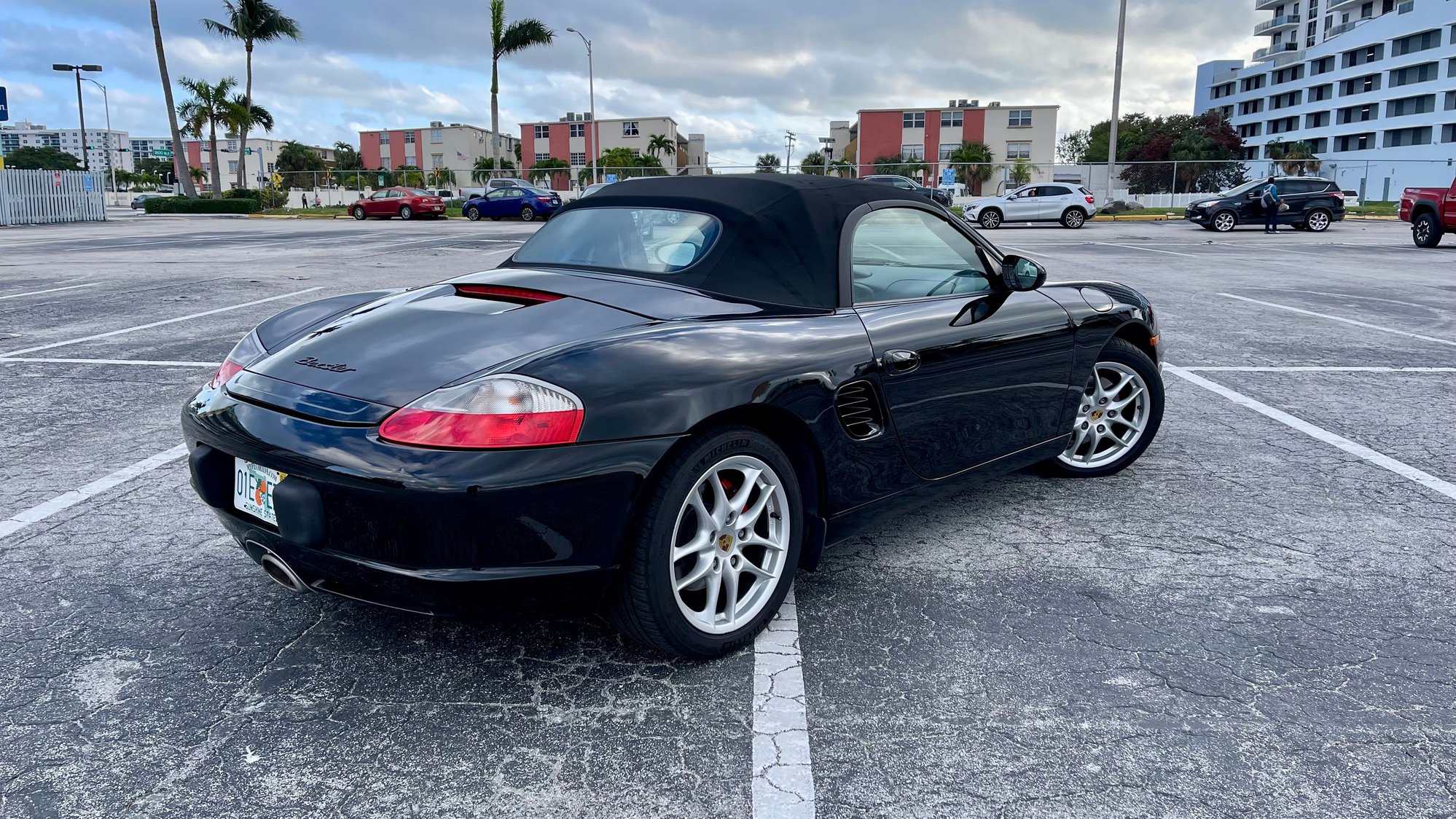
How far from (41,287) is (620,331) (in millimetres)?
12999

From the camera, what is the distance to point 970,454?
3.69 metres

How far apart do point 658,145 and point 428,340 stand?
108 metres

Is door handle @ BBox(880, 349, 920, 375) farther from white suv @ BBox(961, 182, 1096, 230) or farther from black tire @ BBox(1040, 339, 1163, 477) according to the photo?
white suv @ BBox(961, 182, 1096, 230)

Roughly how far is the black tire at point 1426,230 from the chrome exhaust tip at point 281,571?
964 inches

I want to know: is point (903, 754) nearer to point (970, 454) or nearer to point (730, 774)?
point (730, 774)

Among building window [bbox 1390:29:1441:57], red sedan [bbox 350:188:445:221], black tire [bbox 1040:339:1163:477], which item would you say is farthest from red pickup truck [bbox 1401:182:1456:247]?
building window [bbox 1390:29:1441:57]

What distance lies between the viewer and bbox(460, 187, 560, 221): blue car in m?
37.8

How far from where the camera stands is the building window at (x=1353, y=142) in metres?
82.9

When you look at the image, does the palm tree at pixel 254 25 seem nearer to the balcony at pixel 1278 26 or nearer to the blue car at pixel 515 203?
the blue car at pixel 515 203

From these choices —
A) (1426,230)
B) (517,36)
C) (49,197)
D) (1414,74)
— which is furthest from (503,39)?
(1414,74)

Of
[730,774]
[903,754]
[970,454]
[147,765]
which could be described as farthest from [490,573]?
[970,454]

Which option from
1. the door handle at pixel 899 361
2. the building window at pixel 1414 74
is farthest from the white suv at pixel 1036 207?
the building window at pixel 1414 74

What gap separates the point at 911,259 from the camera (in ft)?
12.5

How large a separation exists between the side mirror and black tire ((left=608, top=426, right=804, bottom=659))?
1.41 m
